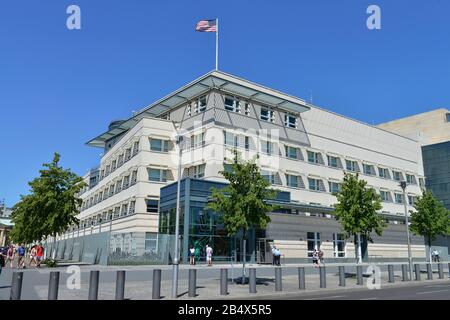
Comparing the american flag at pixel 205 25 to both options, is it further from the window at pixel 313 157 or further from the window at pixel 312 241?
the window at pixel 312 241

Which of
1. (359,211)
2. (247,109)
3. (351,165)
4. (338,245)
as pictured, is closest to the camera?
(359,211)

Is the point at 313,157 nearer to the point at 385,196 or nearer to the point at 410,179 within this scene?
the point at 385,196

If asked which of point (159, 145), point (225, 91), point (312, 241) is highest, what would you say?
point (225, 91)

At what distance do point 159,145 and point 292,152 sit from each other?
52.1ft

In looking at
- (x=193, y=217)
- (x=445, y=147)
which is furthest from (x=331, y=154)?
(x=445, y=147)

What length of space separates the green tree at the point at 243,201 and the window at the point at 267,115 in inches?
1053

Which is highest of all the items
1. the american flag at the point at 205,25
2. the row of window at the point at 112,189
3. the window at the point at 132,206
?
the american flag at the point at 205,25

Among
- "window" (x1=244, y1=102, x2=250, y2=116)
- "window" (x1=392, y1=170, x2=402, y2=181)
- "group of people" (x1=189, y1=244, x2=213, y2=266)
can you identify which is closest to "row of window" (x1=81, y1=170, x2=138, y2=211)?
"group of people" (x1=189, y1=244, x2=213, y2=266)

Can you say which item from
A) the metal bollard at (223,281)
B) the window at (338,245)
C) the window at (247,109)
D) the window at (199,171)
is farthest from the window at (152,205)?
the metal bollard at (223,281)

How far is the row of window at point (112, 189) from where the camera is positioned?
47094 millimetres

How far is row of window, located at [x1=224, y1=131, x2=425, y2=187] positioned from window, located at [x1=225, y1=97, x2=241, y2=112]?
307 centimetres

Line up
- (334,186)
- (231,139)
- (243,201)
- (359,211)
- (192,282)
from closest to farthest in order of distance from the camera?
(192,282) → (243,201) → (359,211) → (231,139) → (334,186)

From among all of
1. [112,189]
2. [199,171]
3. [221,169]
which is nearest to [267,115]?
[221,169]

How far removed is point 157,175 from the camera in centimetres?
4538
